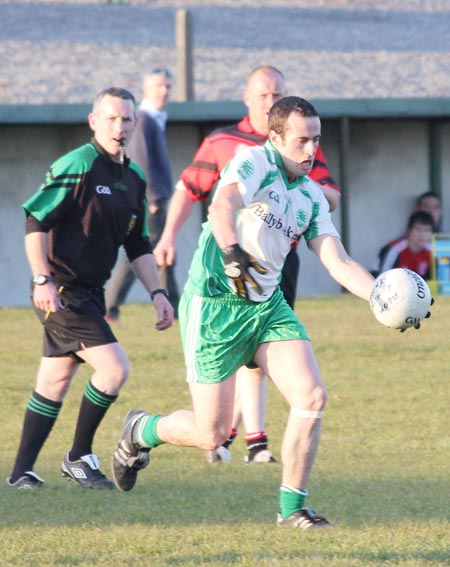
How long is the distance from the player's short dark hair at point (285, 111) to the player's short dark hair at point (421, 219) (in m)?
11.5

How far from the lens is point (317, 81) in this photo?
28.2 meters

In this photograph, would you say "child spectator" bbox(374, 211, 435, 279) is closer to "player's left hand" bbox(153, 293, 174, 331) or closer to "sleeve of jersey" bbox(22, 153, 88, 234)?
"player's left hand" bbox(153, 293, 174, 331)

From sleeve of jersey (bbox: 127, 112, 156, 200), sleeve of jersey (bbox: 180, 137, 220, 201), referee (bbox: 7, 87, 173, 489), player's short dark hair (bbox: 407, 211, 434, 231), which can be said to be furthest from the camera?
player's short dark hair (bbox: 407, 211, 434, 231)

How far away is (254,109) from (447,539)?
311cm

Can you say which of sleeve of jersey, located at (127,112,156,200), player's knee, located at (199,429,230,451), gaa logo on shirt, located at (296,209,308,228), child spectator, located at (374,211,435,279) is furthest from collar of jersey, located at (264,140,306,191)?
child spectator, located at (374,211,435,279)

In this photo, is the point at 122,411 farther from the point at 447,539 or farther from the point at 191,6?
the point at 191,6

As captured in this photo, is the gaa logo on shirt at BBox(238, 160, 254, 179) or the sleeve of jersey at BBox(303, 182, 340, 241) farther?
the sleeve of jersey at BBox(303, 182, 340, 241)

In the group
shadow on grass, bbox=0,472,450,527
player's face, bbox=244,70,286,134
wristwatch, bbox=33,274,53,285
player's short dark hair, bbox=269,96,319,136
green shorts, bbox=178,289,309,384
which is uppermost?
player's face, bbox=244,70,286,134

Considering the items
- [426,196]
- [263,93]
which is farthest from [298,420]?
[426,196]

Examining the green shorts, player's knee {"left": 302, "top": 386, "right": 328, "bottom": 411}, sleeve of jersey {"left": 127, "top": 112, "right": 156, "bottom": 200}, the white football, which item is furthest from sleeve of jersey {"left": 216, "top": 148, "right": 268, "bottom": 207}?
sleeve of jersey {"left": 127, "top": 112, "right": 156, "bottom": 200}

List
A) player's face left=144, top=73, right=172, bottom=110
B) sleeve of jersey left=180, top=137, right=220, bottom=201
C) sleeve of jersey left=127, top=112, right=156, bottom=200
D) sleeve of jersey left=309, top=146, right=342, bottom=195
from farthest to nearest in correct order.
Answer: player's face left=144, top=73, right=172, bottom=110 < sleeve of jersey left=127, top=112, right=156, bottom=200 < sleeve of jersey left=180, top=137, right=220, bottom=201 < sleeve of jersey left=309, top=146, right=342, bottom=195

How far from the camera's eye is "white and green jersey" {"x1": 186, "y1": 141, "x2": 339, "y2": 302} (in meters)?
5.91

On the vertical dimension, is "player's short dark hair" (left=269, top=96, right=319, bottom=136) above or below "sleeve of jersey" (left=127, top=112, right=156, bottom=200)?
below

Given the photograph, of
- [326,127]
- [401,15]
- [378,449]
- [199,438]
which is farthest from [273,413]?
[401,15]
